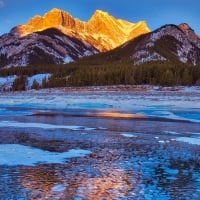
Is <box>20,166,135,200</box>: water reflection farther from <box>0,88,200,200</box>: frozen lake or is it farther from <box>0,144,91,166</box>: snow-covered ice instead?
<box>0,144,91,166</box>: snow-covered ice

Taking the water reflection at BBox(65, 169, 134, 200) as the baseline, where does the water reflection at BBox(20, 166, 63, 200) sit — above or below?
above

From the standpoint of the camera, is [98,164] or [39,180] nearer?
[39,180]

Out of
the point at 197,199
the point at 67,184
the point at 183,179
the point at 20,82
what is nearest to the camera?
the point at 197,199

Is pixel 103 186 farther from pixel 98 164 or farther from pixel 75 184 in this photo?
pixel 98 164

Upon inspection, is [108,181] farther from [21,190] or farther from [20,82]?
[20,82]

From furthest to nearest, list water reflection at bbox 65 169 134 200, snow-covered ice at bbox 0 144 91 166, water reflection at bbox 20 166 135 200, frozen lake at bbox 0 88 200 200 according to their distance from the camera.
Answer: snow-covered ice at bbox 0 144 91 166 → frozen lake at bbox 0 88 200 200 → water reflection at bbox 65 169 134 200 → water reflection at bbox 20 166 135 200

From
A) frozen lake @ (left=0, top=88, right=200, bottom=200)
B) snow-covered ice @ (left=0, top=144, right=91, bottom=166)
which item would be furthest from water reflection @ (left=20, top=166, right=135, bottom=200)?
snow-covered ice @ (left=0, top=144, right=91, bottom=166)

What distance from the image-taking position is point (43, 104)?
7188 centimetres

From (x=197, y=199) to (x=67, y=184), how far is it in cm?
400

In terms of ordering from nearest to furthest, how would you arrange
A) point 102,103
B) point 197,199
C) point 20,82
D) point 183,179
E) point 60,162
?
point 197,199, point 183,179, point 60,162, point 102,103, point 20,82

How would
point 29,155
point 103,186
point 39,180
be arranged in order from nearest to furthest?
point 103,186 < point 39,180 < point 29,155

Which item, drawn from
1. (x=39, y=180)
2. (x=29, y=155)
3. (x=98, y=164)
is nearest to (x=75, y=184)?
(x=39, y=180)

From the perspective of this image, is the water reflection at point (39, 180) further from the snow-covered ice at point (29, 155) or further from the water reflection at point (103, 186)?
the snow-covered ice at point (29, 155)

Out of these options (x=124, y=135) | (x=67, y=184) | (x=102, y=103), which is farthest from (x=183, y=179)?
(x=102, y=103)
